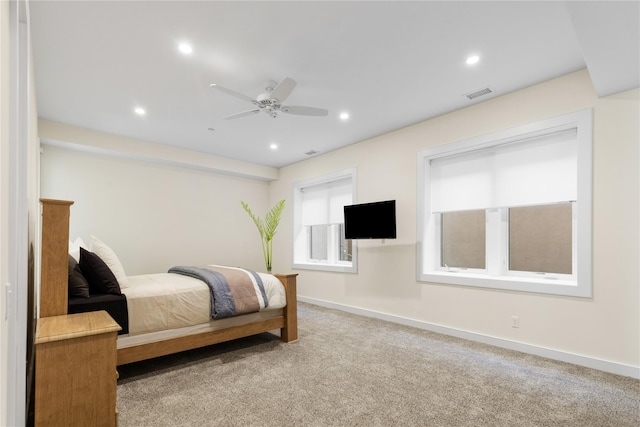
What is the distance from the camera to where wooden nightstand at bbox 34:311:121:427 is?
1.73 m

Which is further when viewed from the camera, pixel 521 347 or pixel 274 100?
pixel 521 347

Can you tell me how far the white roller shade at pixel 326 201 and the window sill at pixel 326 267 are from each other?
30.5 inches

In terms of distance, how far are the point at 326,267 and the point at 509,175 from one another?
3.19 m

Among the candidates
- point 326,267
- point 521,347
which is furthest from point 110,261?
point 521,347

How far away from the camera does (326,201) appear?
6.09m

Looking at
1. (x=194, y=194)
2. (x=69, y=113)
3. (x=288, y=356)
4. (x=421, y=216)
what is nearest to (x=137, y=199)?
(x=194, y=194)

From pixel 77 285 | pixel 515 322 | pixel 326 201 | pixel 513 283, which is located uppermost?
pixel 326 201

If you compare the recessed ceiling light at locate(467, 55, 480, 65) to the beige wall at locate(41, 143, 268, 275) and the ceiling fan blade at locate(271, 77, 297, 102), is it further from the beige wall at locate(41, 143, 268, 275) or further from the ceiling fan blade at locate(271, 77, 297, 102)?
the beige wall at locate(41, 143, 268, 275)

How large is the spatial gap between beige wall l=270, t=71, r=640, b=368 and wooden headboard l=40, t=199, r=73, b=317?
12.2 feet

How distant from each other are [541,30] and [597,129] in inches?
47.1

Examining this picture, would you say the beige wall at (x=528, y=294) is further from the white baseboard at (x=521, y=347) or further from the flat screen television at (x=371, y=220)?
the flat screen television at (x=371, y=220)

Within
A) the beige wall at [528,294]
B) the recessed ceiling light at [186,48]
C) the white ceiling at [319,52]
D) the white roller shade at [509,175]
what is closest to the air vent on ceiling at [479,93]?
the white ceiling at [319,52]

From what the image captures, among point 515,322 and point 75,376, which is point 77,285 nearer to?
point 75,376

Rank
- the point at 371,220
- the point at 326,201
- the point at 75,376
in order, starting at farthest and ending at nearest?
the point at 326,201, the point at 371,220, the point at 75,376
